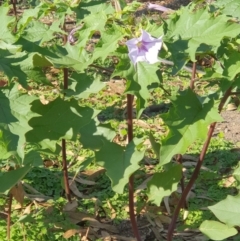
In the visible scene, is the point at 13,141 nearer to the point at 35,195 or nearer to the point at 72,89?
the point at 72,89

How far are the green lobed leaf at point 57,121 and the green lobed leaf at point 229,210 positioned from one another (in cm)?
59

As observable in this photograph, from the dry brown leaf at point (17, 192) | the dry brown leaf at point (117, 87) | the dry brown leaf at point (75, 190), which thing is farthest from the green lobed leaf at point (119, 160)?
the dry brown leaf at point (117, 87)

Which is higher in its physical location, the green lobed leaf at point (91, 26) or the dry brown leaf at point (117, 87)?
the green lobed leaf at point (91, 26)

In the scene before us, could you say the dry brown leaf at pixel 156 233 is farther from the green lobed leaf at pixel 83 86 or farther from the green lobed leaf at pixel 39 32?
the green lobed leaf at pixel 39 32

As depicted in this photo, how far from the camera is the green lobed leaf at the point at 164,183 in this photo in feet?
7.53

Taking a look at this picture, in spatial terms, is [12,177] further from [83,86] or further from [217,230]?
[217,230]

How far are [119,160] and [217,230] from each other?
554 mm

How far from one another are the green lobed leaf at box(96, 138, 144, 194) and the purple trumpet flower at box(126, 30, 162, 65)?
0.42m

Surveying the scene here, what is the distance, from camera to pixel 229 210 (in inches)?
86.4

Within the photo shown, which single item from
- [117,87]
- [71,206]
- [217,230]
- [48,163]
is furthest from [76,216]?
[117,87]

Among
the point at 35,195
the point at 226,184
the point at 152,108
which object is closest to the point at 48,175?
the point at 35,195

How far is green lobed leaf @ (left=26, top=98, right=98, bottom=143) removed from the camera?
2.07 metres

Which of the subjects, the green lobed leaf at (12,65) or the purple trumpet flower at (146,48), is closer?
Result: the purple trumpet flower at (146,48)

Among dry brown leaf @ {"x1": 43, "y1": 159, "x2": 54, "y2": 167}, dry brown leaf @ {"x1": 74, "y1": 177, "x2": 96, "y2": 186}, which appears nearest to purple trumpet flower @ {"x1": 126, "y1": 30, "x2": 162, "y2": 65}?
dry brown leaf @ {"x1": 74, "y1": 177, "x2": 96, "y2": 186}
